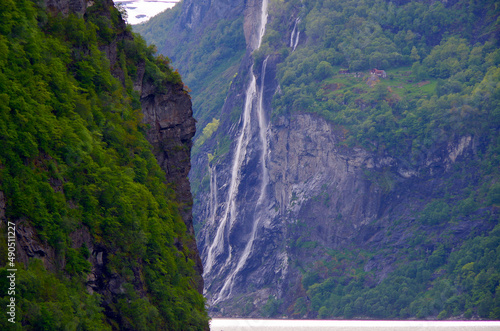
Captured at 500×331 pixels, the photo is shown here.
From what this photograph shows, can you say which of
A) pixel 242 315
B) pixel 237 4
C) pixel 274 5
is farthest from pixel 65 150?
pixel 237 4

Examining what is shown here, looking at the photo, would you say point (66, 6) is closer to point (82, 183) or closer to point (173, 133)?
point (82, 183)

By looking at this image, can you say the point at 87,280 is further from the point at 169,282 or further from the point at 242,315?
the point at 242,315

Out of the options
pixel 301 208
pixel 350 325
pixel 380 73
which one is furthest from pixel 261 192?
pixel 350 325

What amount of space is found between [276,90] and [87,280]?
100282mm

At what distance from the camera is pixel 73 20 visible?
112 feet

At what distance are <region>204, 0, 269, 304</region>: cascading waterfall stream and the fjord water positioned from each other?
15673 millimetres

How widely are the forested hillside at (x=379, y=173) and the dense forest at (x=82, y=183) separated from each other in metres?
69.3

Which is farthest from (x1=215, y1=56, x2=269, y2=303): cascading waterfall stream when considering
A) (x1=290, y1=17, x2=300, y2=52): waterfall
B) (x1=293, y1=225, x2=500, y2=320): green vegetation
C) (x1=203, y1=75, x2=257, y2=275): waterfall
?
(x1=293, y1=225, x2=500, y2=320): green vegetation

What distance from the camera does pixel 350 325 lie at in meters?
90.7

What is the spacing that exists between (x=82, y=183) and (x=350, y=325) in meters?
65.8

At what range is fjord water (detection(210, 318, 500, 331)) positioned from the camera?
8762cm

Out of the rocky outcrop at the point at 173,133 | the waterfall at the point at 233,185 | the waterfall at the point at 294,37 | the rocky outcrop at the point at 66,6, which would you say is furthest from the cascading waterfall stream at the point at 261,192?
the rocky outcrop at the point at 66,6

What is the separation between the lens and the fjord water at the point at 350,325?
87.6m

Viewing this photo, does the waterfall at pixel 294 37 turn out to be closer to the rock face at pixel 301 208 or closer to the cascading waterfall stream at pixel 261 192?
the cascading waterfall stream at pixel 261 192
